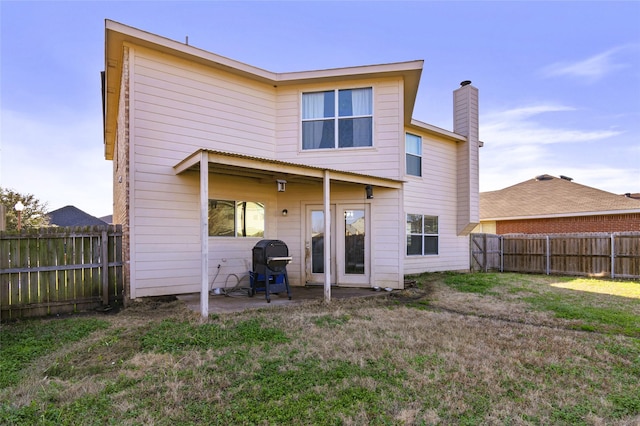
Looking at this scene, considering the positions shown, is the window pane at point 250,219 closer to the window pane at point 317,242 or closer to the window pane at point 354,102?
the window pane at point 317,242

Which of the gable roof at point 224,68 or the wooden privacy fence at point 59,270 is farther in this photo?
the gable roof at point 224,68

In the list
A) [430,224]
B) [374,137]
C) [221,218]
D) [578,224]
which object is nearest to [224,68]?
[221,218]

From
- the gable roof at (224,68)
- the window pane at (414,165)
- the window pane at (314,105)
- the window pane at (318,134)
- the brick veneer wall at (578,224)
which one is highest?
the gable roof at (224,68)

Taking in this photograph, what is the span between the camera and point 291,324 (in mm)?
5055

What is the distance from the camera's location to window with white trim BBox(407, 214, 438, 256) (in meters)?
11.2

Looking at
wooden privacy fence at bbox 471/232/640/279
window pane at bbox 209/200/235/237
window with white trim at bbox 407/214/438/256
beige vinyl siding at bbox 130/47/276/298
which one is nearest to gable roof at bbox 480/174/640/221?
wooden privacy fence at bbox 471/232/640/279

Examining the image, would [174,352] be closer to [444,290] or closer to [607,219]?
[444,290]

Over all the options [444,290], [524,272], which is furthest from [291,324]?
[524,272]

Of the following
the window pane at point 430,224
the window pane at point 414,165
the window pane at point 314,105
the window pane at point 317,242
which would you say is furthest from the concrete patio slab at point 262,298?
the window pane at point 414,165

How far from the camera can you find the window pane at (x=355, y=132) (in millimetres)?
8336

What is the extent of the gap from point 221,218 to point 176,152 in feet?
5.45

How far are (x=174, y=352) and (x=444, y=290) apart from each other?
21.9 feet

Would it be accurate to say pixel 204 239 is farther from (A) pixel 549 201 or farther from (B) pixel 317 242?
(A) pixel 549 201

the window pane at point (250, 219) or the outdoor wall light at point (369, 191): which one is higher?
the outdoor wall light at point (369, 191)
